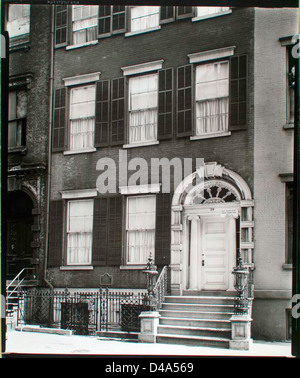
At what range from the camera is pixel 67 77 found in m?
10.2

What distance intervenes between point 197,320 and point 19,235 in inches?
117

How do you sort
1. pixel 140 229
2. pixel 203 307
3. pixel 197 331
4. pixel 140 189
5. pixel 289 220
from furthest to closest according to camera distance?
pixel 140 229, pixel 140 189, pixel 203 307, pixel 289 220, pixel 197 331

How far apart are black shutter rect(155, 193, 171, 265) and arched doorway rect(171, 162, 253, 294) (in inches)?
3.5

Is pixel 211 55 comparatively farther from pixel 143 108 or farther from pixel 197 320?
pixel 197 320

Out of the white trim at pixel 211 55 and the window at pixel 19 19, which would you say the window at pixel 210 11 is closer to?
the white trim at pixel 211 55

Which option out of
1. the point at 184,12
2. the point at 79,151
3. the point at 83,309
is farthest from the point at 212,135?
the point at 83,309

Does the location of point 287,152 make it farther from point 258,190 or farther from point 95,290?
point 95,290

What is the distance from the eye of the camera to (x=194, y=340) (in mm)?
8328

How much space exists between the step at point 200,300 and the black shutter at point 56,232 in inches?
72.9

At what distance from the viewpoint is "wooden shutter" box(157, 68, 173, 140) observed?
32.1 feet

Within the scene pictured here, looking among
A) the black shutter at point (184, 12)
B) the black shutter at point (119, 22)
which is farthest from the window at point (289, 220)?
the black shutter at point (119, 22)

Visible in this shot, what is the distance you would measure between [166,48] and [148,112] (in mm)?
1084

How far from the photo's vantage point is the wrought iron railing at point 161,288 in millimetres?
9562

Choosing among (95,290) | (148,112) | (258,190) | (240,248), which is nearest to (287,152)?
(258,190)
